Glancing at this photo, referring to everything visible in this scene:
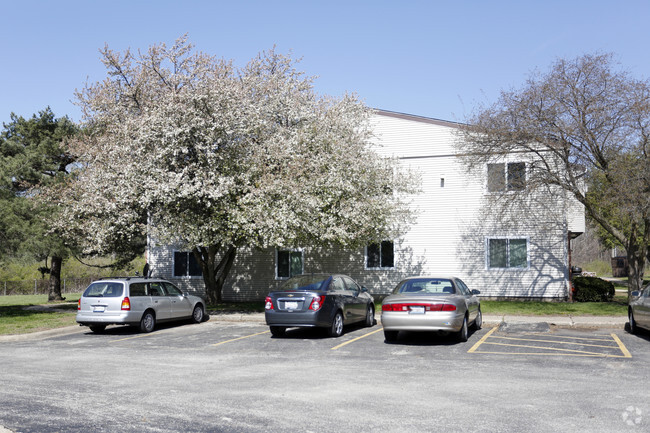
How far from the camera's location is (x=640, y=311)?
13242 mm

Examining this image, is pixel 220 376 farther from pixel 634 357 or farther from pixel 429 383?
pixel 634 357

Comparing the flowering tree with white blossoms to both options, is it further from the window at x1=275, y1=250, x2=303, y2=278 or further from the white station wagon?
the window at x1=275, y1=250, x2=303, y2=278

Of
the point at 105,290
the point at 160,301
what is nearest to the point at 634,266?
the point at 160,301

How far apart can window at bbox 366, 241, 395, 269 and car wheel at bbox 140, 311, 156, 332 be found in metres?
11.5

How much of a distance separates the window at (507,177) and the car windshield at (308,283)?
10.1 meters

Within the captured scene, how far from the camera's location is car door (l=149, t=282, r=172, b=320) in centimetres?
1613

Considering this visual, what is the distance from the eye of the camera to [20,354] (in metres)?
11.9

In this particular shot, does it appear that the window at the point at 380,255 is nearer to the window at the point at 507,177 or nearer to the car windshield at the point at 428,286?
the window at the point at 507,177

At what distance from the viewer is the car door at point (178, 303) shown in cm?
1684

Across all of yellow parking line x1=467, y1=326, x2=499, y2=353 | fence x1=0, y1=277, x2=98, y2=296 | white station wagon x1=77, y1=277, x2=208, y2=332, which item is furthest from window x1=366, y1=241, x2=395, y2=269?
fence x1=0, y1=277, x2=98, y2=296

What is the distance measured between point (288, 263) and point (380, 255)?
4.20m

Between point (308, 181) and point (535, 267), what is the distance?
34.7 ft

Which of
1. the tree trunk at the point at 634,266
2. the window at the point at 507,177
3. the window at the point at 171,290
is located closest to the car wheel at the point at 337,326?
the window at the point at 171,290

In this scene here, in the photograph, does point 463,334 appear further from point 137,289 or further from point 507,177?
point 507,177
